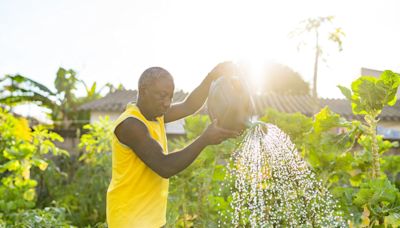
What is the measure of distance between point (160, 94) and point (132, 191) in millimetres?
408

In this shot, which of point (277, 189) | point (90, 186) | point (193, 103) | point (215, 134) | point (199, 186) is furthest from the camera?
point (90, 186)

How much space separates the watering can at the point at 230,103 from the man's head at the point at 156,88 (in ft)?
0.54

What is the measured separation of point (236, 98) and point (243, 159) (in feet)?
2.56

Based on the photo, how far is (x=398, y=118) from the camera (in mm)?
11195

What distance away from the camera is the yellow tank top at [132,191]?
203 centimetres

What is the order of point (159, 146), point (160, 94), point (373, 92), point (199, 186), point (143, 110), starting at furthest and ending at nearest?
point (199, 186) < point (373, 92) < point (143, 110) < point (160, 94) < point (159, 146)

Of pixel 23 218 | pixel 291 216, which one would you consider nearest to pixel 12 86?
pixel 23 218

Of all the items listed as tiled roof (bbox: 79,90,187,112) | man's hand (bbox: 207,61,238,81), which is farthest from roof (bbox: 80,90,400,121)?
man's hand (bbox: 207,61,238,81)

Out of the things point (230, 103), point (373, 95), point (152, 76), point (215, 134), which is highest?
point (373, 95)

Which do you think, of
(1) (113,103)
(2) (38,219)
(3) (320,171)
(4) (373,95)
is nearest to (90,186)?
(2) (38,219)

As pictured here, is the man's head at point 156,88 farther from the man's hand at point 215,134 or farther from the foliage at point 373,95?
the foliage at point 373,95

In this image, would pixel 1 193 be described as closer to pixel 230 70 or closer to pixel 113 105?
pixel 230 70

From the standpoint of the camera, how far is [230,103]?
180 cm

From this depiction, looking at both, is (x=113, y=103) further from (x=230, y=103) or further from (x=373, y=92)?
(x=230, y=103)
